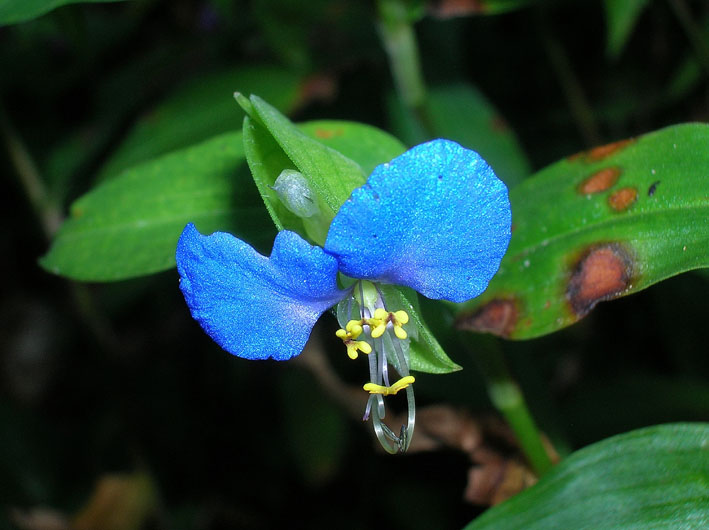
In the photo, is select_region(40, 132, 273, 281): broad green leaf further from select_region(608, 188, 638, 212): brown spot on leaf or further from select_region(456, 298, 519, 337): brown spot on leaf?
select_region(608, 188, 638, 212): brown spot on leaf

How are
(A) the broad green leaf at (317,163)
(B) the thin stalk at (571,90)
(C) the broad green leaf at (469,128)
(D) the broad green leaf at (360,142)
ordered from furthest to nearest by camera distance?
(B) the thin stalk at (571,90), (C) the broad green leaf at (469,128), (D) the broad green leaf at (360,142), (A) the broad green leaf at (317,163)

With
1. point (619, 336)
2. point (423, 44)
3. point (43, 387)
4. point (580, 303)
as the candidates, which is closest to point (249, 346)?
point (580, 303)

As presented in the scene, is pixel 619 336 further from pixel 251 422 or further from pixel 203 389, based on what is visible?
pixel 203 389

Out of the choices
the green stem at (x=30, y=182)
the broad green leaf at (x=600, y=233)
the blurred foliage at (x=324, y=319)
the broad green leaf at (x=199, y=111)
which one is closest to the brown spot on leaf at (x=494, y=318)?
the broad green leaf at (x=600, y=233)

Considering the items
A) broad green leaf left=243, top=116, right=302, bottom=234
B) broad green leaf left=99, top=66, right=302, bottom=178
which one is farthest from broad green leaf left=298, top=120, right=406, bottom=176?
broad green leaf left=99, top=66, right=302, bottom=178

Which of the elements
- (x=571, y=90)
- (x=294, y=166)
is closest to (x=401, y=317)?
(x=294, y=166)

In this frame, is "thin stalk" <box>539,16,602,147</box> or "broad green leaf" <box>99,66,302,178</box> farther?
"thin stalk" <box>539,16,602,147</box>

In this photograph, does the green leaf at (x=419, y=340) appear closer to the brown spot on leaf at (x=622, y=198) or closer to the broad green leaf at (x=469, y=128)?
the brown spot on leaf at (x=622, y=198)
